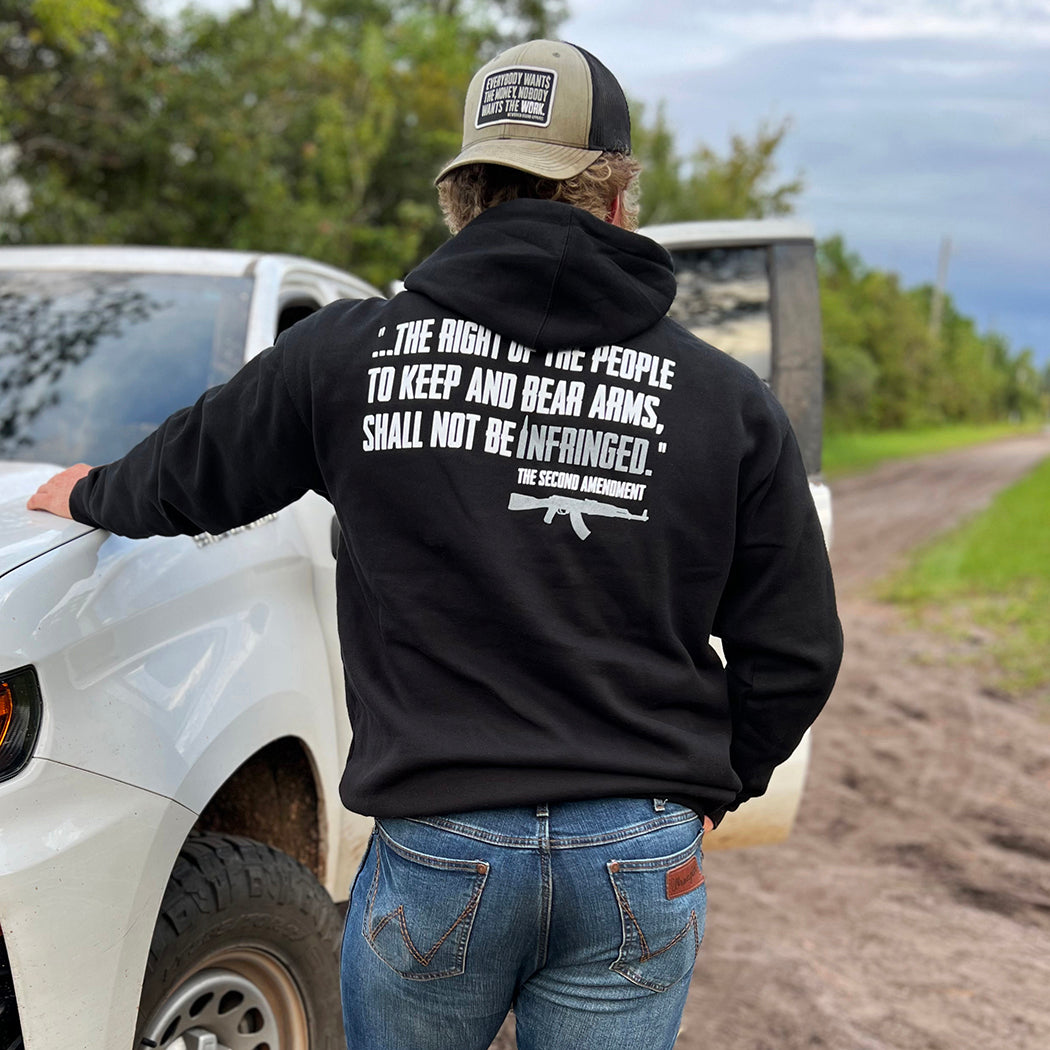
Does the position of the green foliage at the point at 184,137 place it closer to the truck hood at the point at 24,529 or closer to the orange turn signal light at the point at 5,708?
the truck hood at the point at 24,529

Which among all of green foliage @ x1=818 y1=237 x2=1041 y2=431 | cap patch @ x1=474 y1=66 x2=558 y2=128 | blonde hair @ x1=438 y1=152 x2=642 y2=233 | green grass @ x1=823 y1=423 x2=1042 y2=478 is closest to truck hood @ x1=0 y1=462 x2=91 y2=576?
blonde hair @ x1=438 y1=152 x2=642 y2=233

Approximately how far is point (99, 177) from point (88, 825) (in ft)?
40.2

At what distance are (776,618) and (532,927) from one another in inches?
22.7

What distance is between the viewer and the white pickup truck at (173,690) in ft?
6.02

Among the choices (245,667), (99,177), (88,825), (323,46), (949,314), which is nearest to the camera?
(88,825)

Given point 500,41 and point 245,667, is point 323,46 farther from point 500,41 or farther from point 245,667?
point 245,667

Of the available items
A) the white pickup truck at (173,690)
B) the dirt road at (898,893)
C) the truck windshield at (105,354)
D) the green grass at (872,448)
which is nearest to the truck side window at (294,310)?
the white pickup truck at (173,690)

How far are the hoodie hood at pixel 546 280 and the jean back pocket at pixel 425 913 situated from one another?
707 millimetres

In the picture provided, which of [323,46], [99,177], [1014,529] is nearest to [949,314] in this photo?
[323,46]

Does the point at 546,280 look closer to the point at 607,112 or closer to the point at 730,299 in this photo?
the point at 607,112

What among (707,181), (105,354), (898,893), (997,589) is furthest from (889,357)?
(105,354)

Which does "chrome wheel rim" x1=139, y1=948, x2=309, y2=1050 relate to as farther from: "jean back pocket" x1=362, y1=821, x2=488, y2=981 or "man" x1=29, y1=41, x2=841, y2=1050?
"jean back pocket" x1=362, y1=821, x2=488, y2=981

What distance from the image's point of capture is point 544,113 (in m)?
1.68

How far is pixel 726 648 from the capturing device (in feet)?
6.08
